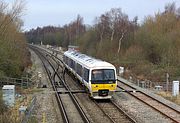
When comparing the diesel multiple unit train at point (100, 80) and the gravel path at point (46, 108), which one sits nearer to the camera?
the gravel path at point (46, 108)

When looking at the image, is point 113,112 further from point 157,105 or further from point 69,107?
point 157,105

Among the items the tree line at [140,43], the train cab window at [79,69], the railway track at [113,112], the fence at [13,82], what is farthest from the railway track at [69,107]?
the tree line at [140,43]

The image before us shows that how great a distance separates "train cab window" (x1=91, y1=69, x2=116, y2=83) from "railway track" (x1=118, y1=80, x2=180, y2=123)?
2.31 m

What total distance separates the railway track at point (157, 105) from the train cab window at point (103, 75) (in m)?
2.31

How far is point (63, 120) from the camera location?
18.4 m

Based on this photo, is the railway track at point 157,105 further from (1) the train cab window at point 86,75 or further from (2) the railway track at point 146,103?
(1) the train cab window at point 86,75

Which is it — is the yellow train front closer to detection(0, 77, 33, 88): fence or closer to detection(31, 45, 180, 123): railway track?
detection(31, 45, 180, 123): railway track

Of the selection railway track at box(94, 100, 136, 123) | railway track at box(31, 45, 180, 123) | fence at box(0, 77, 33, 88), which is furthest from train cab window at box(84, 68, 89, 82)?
fence at box(0, 77, 33, 88)

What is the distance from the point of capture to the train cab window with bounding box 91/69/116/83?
23844 mm

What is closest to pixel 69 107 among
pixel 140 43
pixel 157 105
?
pixel 157 105

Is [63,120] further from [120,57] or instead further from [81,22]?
[81,22]

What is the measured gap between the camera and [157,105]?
22.6m

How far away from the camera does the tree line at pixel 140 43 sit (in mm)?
44156

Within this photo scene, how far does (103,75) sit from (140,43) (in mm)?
30905
